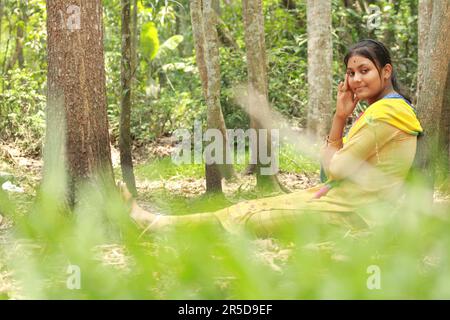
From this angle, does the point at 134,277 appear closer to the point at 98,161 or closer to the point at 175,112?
the point at 98,161

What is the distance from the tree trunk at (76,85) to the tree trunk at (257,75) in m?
2.51

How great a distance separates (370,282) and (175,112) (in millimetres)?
10374

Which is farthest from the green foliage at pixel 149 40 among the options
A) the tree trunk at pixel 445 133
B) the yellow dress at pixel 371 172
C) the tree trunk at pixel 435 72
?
the yellow dress at pixel 371 172

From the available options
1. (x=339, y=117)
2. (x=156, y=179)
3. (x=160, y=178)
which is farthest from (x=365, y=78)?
(x=156, y=179)

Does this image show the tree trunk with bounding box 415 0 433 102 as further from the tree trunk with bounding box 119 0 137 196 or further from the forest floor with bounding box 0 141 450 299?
the tree trunk with bounding box 119 0 137 196

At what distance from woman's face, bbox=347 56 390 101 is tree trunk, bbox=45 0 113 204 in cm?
189

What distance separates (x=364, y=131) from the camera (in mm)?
3807

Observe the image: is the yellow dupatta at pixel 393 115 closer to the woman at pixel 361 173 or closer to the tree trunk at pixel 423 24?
the woman at pixel 361 173

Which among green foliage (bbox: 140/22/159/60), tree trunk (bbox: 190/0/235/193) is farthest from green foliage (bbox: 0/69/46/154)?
tree trunk (bbox: 190/0/235/193)

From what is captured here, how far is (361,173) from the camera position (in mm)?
3990

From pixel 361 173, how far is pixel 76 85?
6.98 ft

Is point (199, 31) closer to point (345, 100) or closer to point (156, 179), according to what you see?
point (156, 179)

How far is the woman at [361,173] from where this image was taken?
378 cm
